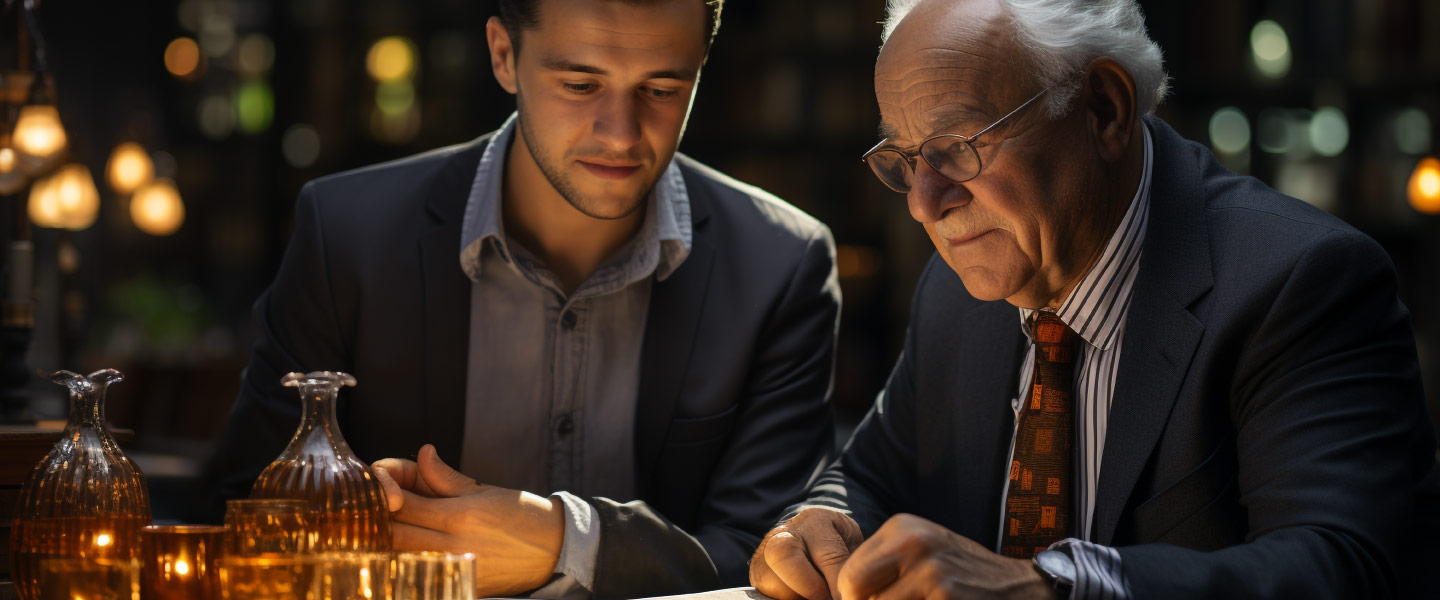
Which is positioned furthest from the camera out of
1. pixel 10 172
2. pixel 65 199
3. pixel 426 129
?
pixel 426 129

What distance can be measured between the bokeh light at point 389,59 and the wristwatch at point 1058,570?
612cm

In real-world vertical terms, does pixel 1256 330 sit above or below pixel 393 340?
above

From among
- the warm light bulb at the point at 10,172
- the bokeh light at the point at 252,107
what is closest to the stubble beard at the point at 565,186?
the warm light bulb at the point at 10,172

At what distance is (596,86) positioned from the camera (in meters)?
1.95

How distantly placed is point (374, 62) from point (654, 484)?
5.38 meters

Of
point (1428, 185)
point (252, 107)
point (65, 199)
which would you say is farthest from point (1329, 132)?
point (252, 107)

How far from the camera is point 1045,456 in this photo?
168 centimetres

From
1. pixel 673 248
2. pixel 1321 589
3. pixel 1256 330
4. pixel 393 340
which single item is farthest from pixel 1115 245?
pixel 393 340

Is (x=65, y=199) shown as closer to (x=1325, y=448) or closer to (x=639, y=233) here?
(x=639, y=233)

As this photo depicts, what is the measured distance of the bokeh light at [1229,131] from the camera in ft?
18.1

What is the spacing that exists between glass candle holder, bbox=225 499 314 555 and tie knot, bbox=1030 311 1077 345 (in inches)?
38.9

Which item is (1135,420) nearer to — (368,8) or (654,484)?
(654,484)

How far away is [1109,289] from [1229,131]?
4320 millimetres

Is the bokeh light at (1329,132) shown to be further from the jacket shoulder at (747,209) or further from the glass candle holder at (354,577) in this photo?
the glass candle holder at (354,577)
